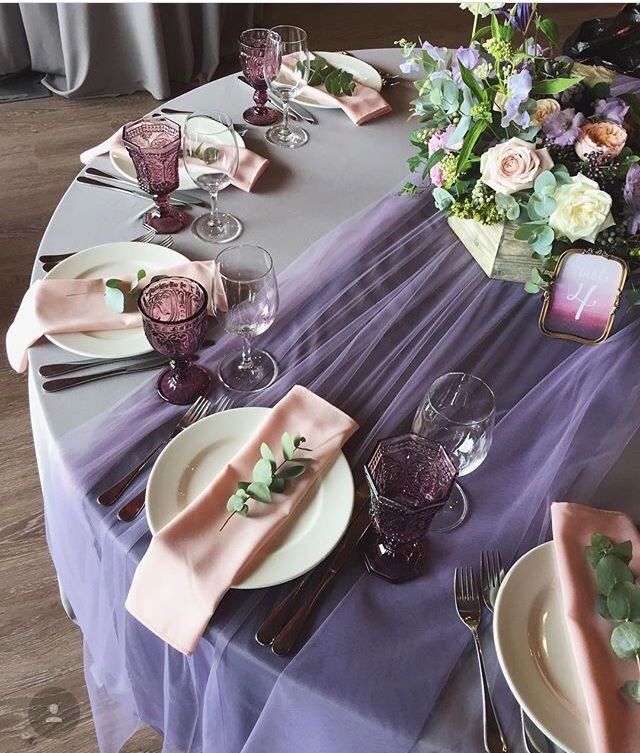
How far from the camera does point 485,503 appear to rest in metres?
0.91

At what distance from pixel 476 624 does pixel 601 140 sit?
26.7 inches

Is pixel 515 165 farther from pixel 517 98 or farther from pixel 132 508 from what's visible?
pixel 132 508

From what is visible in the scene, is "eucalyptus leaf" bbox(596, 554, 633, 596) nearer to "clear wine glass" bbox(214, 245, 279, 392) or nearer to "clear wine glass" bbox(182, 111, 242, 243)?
"clear wine glass" bbox(214, 245, 279, 392)

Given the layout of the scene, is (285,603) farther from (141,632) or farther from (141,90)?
(141,90)

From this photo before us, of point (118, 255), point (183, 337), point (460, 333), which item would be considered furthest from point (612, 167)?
point (118, 255)

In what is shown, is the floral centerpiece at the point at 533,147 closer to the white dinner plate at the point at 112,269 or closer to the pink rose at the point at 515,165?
the pink rose at the point at 515,165

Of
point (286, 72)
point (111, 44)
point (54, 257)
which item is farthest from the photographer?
point (111, 44)

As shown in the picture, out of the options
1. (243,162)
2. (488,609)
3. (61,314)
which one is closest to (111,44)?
(243,162)

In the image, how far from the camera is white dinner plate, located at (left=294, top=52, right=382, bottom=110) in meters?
1.52

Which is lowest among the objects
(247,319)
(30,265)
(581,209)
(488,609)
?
(30,265)

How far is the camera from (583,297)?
110 centimetres

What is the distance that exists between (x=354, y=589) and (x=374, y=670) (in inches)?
3.5

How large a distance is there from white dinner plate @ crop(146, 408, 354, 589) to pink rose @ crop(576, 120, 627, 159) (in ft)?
1.81

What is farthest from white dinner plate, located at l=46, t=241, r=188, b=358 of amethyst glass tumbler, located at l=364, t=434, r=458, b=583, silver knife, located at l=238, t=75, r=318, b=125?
silver knife, located at l=238, t=75, r=318, b=125
